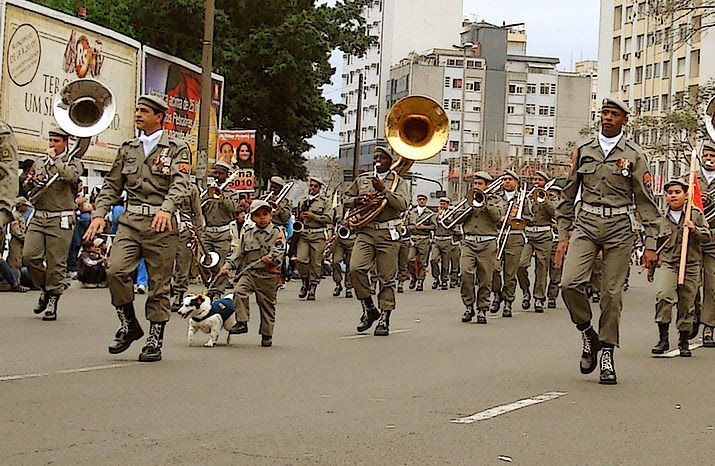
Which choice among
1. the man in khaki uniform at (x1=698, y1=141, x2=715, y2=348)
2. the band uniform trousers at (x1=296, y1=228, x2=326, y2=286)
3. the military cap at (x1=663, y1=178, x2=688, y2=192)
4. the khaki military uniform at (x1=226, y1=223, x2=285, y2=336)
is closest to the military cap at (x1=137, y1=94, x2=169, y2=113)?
the khaki military uniform at (x1=226, y1=223, x2=285, y2=336)

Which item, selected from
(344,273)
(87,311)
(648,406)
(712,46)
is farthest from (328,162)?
(648,406)

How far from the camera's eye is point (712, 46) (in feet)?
280

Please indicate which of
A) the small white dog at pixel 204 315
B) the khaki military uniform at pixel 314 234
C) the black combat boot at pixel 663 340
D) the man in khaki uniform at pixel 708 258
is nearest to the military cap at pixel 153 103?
the small white dog at pixel 204 315

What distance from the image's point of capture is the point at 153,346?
11516 millimetres

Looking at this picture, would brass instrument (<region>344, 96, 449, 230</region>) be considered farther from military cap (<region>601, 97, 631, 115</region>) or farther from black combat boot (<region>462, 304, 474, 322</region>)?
military cap (<region>601, 97, 631, 115</region>)

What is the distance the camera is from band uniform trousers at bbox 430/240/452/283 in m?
29.0

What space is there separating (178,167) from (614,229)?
369 cm

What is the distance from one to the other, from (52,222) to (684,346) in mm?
7187

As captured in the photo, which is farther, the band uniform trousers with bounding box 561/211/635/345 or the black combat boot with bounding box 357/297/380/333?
the black combat boot with bounding box 357/297/380/333

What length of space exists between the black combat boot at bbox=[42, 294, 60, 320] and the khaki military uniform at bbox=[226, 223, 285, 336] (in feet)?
8.33

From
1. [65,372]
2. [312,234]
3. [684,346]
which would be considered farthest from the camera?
[312,234]

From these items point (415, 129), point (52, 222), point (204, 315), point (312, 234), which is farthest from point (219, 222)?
point (204, 315)

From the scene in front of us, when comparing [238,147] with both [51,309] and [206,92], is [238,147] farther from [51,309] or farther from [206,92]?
[51,309]

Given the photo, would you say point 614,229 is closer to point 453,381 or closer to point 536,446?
point 453,381
